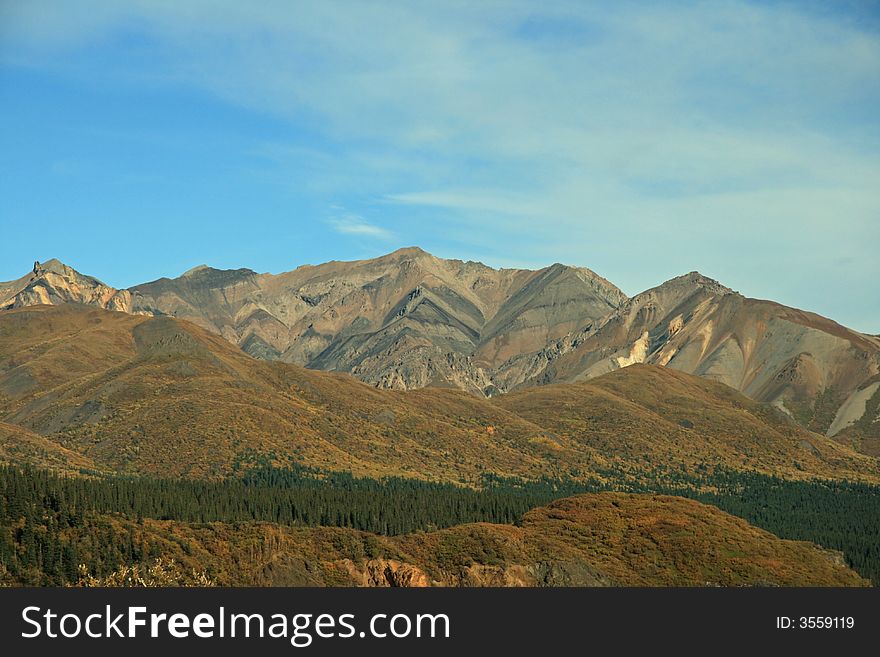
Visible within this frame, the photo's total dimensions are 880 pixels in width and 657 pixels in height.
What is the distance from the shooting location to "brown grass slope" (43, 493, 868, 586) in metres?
130

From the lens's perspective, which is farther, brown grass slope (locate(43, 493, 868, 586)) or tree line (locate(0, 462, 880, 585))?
brown grass slope (locate(43, 493, 868, 586))

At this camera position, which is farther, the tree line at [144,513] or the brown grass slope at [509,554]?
the brown grass slope at [509,554]

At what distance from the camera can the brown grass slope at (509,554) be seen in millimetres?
130125

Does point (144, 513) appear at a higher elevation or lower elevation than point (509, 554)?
higher

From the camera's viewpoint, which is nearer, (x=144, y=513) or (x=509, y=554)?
(x=509, y=554)

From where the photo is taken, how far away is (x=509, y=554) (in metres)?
137

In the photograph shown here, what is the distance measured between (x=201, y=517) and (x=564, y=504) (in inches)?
1944
